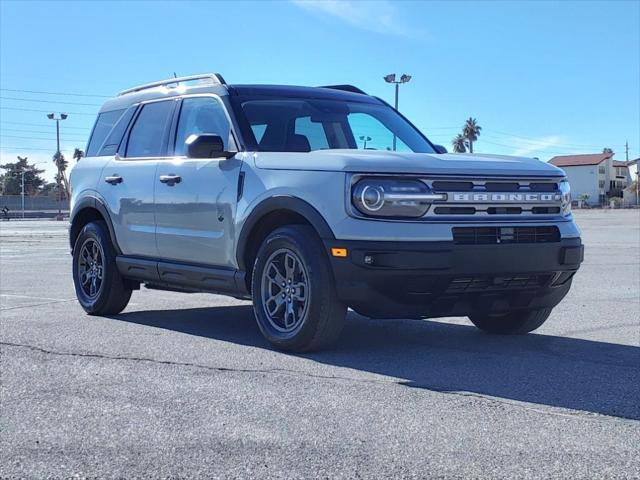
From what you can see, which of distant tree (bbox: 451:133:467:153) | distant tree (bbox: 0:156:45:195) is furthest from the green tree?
distant tree (bbox: 451:133:467:153)

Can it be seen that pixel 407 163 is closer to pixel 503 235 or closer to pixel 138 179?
pixel 503 235

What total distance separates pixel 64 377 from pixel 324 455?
2237 mm

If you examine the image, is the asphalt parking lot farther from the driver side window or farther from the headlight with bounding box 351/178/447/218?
the driver side window

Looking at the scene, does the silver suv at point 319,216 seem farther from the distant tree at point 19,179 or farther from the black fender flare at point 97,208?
the distant tree at point 19,179

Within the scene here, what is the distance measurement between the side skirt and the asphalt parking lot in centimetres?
39

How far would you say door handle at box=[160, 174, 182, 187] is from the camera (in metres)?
6.91

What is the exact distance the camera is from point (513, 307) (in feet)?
20.0

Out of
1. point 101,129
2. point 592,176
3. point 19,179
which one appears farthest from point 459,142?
point 101,129

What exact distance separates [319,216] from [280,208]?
423mm

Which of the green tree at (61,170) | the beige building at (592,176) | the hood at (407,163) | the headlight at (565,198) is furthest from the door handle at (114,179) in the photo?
the beige building at (592,176)

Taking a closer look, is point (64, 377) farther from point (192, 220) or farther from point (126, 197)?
point (126, 197)

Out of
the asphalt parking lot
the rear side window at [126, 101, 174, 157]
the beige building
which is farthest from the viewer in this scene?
the beige building

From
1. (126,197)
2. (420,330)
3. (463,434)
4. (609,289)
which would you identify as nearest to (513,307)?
(420,330)

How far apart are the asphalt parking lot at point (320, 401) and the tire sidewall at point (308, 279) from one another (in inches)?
6.0
